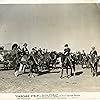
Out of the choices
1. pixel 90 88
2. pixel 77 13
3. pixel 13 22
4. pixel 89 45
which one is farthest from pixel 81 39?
pixel 13 22

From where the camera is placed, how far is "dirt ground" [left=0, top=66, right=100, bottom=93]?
1.23 m

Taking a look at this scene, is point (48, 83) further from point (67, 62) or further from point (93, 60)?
point (93, 60)

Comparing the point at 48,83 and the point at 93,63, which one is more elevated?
Result: the point at 93,63

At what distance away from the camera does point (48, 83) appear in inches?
48.9

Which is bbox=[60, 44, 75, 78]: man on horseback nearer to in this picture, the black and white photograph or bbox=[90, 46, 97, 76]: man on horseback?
the black and white photograph

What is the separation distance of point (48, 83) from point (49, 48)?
7.6 inches

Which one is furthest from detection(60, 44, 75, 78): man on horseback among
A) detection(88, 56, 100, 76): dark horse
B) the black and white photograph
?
detection(88, 56, 100, 76): dark horse

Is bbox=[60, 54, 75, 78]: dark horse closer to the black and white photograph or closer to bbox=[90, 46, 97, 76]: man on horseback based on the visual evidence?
the black and white photograph

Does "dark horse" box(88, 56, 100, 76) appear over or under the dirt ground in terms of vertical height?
over

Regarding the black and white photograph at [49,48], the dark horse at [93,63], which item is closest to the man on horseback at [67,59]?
the black and white photograph at [49,48]

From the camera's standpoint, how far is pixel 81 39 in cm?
131

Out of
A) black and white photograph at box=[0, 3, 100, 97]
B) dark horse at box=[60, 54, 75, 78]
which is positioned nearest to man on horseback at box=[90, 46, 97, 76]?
black and white photograph at box=[0, 3, 100, 97]

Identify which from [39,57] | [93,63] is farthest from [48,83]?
[93,63]

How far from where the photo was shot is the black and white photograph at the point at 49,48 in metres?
1.24
